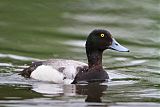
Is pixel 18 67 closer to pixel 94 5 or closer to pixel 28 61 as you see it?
pixel 28 61

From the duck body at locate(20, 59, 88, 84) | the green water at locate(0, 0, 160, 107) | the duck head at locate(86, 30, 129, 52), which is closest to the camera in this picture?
the green water at locate(0, 0, 160, 107)

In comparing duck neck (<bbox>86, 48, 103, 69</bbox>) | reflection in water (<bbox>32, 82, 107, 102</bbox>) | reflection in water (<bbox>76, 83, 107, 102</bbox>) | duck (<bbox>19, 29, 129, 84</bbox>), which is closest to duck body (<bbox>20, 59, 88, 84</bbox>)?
duck (<bbox>19, 29, 129, 84</bbox>)

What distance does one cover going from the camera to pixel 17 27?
19422 millimetres

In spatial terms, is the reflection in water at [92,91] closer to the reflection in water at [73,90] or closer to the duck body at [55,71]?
the reflection in water at [73,90]

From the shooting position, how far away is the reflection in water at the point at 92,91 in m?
12.3

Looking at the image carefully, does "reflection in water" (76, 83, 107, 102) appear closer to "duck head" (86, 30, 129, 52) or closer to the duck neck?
the duck neck

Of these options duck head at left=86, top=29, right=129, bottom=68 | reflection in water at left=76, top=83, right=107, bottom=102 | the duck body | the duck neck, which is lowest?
reflection in water at left=76, top=83, right=107, bottom=102

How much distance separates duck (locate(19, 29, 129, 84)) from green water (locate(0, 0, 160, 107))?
0.23m

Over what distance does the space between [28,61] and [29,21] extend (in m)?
4.61

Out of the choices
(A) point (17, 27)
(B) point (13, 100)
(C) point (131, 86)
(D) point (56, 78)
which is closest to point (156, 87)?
(C) point (131, 86)

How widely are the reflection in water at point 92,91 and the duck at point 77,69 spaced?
353mm

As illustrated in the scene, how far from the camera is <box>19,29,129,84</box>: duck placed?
1391 cm

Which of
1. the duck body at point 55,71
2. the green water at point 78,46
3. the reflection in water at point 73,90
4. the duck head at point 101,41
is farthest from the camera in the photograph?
the duck head at point 101,41

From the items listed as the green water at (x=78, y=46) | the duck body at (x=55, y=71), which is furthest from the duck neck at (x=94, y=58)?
the green water at (x=78, y=46)
